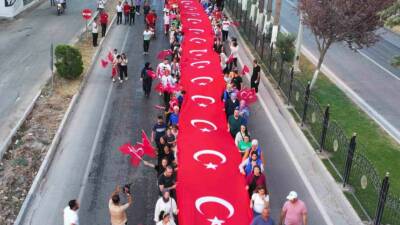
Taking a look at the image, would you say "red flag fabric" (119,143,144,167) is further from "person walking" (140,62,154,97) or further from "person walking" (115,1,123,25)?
"person walking" (115,1,123,25)

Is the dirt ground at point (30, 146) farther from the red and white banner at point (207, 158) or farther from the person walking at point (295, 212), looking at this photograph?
the person walking at point (295, 212)

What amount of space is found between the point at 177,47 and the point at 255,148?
10873mm

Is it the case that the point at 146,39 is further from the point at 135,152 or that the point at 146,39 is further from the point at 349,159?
the point at 349,159

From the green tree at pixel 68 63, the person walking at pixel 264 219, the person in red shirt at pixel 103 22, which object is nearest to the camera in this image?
the person walking at pixel 264 219

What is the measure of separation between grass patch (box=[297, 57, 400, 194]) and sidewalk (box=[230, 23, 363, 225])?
1.65 m

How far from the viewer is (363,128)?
1922 cm

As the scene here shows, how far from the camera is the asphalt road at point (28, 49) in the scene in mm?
20828

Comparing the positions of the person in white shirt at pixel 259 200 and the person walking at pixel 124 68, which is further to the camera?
the person walking at pixel 124 68

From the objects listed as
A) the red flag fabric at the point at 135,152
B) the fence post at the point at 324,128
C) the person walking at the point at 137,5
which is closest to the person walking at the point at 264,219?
the red flag fabric at the point at 135,152

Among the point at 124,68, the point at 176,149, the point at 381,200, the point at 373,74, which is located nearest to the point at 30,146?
the point at 176,149

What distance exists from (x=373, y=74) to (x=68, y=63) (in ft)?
48.6

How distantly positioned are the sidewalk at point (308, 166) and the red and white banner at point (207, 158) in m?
1.98

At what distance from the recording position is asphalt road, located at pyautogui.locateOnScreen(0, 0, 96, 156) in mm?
20828

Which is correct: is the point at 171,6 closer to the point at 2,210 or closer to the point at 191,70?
the point at 191,70
